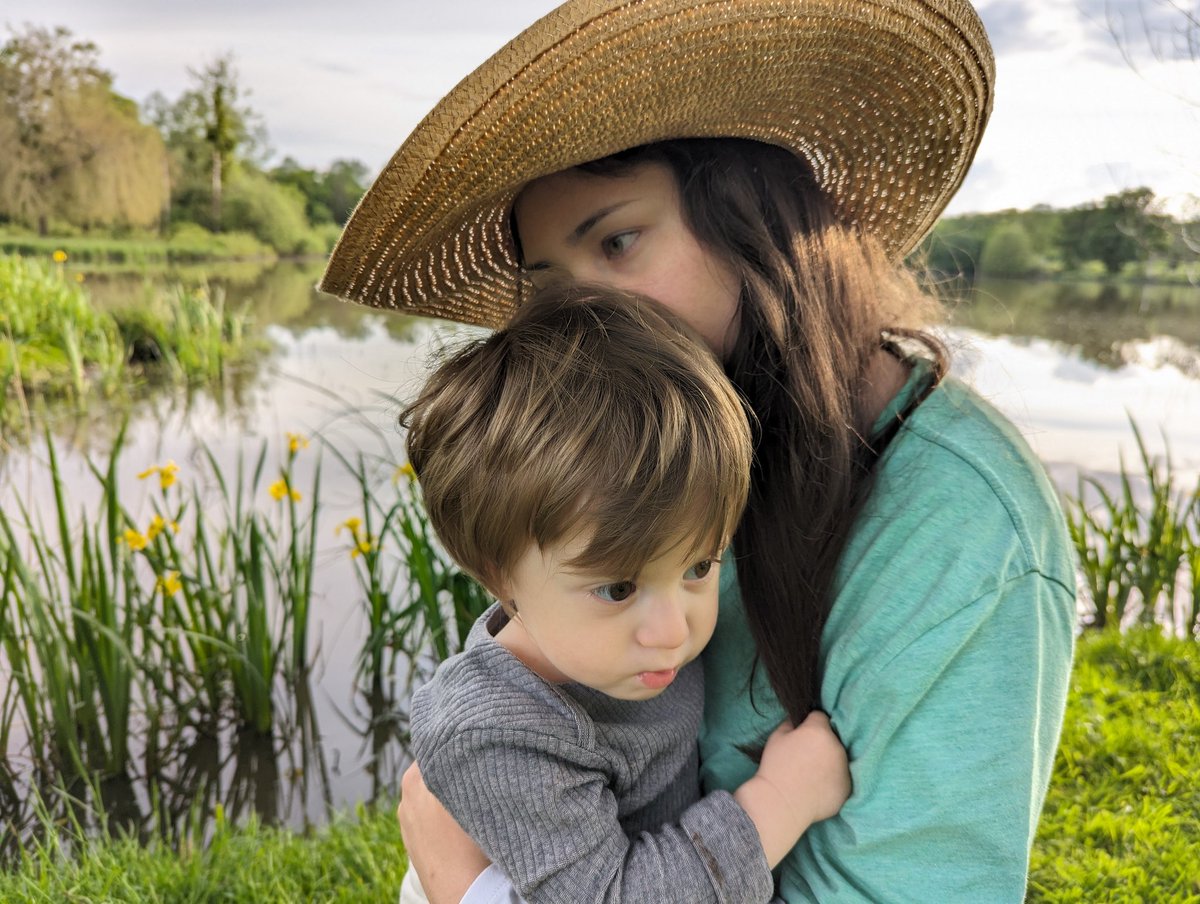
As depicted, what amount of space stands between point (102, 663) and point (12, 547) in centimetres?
40

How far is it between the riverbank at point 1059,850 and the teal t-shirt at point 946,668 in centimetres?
114

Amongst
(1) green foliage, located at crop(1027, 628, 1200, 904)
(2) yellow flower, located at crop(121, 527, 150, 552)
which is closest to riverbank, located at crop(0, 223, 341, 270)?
(2) yellow flower, located at crop(121, 527, 150, 552)

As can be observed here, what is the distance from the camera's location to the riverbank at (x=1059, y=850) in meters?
1.84

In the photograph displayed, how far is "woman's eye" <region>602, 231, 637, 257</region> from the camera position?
3.66 feet

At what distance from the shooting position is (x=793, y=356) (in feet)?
3.42

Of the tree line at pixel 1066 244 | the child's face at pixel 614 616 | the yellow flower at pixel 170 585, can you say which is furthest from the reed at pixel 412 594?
the tree line at pixel 1066 244

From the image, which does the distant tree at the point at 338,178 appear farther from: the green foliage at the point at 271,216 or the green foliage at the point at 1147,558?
the green foliage at the point at 1147,558

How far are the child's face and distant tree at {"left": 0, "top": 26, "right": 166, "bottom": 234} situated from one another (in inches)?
889

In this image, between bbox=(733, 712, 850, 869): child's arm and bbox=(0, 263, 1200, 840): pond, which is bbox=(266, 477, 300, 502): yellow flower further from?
bbox=(733, 712, 850, 869): child's arm

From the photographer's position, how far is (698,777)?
3.60ft

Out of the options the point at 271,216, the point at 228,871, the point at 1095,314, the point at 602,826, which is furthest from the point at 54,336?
the point at 271,216

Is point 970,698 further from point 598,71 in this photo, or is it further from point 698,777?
point 598,71

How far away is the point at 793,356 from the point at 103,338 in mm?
7167

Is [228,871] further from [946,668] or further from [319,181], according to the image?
[319,181]
